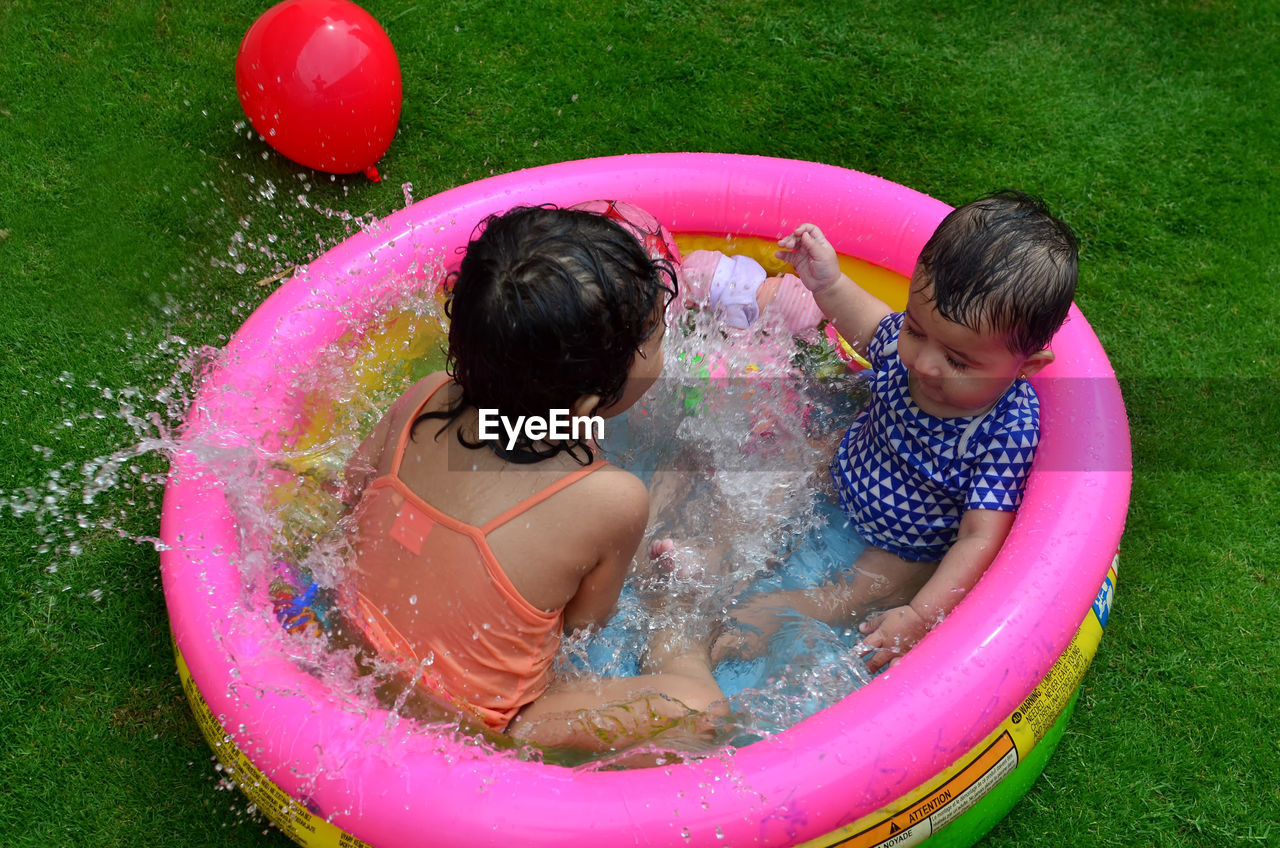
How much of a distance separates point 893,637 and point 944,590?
0.57ft

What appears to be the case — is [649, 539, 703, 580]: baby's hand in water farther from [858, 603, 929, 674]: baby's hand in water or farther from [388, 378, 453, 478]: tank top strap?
[388, 378, 453, 478]: tank top strap

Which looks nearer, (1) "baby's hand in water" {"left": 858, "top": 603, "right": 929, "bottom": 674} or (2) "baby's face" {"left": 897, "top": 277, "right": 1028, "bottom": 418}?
(2) "baby's face" {"left": 897, "top": 277, "right": 1028, "bottom": 418}

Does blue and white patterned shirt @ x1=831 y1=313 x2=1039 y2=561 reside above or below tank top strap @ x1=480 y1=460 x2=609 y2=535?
below

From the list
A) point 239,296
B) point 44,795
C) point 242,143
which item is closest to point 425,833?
point 44,795

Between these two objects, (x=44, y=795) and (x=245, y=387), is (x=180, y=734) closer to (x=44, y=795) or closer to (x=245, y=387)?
(x=44, y=795)

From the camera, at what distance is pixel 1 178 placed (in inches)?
159

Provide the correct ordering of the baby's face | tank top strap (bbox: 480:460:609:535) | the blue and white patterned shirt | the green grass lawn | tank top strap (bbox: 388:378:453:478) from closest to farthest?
tank top strap (bbox: 480:460:609:535), tank top strap (bbox: 388:378:453:478), the baby's face, the blue and white patterned shirt, the green grass lawn

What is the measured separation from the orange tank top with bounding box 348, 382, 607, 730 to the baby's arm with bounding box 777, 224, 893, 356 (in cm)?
107

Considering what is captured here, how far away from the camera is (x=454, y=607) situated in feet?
7.04

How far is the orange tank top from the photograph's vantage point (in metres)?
2.09

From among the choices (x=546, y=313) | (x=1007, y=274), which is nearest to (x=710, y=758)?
(x=546, y=313)

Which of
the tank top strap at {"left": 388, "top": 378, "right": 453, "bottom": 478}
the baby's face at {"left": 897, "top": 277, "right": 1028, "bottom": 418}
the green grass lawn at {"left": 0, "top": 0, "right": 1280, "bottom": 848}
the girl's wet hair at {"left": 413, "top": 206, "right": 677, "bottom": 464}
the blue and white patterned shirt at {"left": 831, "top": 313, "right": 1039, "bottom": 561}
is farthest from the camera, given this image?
the green grass lawn at {"left": 0, "top": 0, "right": 1280, "bottom": 848}

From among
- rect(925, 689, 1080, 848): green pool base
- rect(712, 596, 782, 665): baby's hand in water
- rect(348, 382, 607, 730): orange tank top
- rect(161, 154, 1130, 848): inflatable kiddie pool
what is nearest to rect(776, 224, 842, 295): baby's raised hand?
rect(161, 154, 1130, 848): inflatable kiddie pool

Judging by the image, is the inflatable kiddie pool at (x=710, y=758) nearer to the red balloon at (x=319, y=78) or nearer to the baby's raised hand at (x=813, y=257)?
the baby's raised hand at (x=813, y=257)
